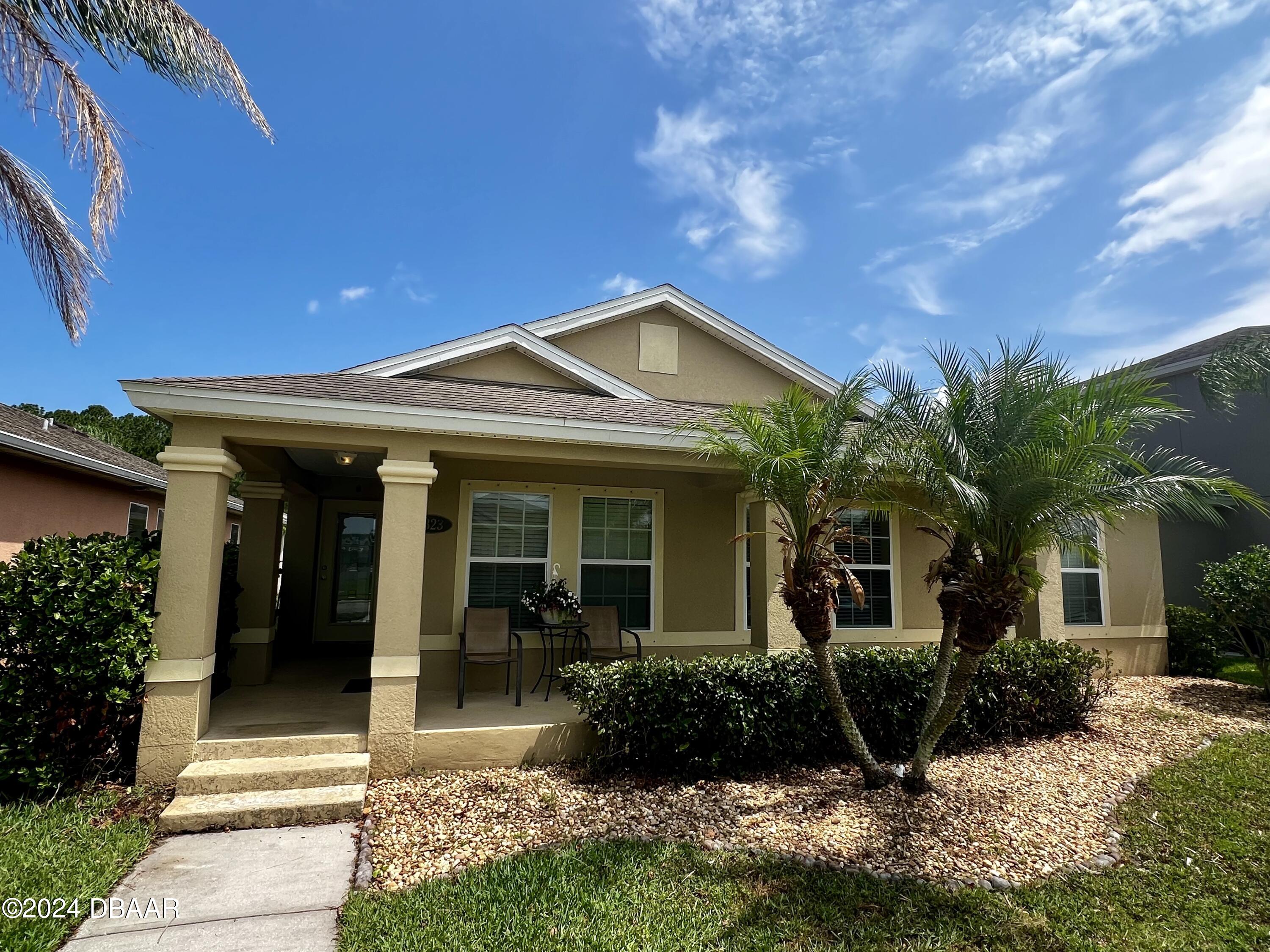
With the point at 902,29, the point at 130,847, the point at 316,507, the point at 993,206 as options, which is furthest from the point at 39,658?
the point at 993,206

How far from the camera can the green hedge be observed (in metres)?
5.50

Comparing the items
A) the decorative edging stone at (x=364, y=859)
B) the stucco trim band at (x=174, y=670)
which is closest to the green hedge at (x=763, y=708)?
the decorative edging stone at (x=364, y=859)

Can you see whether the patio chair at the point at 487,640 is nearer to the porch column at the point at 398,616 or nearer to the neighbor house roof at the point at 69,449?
the porch column at the point at 398,616

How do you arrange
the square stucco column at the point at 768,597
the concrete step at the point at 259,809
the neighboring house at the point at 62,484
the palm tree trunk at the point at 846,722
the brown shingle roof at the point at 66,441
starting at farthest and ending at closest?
the brown shingle roof at the point at 66,441 → the neighboring house at the point at 62,484 → the square stucco column at the point at 768,597 → the palm tree trunk at the point at 846,722 → the concrete step at the point at 259,809

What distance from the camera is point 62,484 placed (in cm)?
1026

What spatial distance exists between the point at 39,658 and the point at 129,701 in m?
0.66

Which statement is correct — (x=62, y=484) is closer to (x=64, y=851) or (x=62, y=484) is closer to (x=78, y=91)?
(x=78, y=91)

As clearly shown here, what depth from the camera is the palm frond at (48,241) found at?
24.7 feet

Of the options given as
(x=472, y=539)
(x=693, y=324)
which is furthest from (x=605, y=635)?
(x=693, y=324)

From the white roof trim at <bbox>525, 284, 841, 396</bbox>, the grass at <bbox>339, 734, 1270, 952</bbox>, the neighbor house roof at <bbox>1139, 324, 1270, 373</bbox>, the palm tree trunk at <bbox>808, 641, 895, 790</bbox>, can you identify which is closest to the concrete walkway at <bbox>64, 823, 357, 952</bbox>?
the grass at <bbox>339, 734, 1270, 952</bbox>

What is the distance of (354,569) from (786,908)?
9.03m

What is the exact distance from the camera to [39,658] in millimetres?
4676

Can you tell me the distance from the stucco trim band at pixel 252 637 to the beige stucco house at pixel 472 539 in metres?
0.03

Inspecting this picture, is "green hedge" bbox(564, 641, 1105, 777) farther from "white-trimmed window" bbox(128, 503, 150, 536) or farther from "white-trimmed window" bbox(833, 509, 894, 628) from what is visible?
"white-trimmed window" bbox(128, 503, 150, 536)
